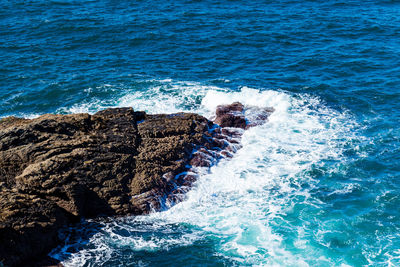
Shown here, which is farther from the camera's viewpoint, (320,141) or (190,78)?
(190,78)

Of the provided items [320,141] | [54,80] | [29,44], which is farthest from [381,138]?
[29,44]

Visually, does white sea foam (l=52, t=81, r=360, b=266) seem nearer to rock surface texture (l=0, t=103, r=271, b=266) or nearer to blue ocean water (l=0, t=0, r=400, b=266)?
blue ocean water (l=0, t=0, r=400, b=266)

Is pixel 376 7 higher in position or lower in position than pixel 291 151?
higher

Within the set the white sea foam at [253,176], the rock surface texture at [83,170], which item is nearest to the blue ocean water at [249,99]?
the white sea foam at [253,176]

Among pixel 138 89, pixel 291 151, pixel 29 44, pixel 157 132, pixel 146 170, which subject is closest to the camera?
pixel 146 170

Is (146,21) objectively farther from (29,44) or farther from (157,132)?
(157,132)

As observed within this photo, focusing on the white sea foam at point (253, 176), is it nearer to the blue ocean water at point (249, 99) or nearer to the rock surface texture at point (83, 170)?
the blue ocean water at point (249, 99)

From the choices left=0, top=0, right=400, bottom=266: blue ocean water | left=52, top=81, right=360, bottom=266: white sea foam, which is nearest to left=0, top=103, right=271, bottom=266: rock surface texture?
left=0, top=0, right=400, bottom=266: blue ocean water

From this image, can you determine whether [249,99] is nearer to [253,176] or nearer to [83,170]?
[253,176]
